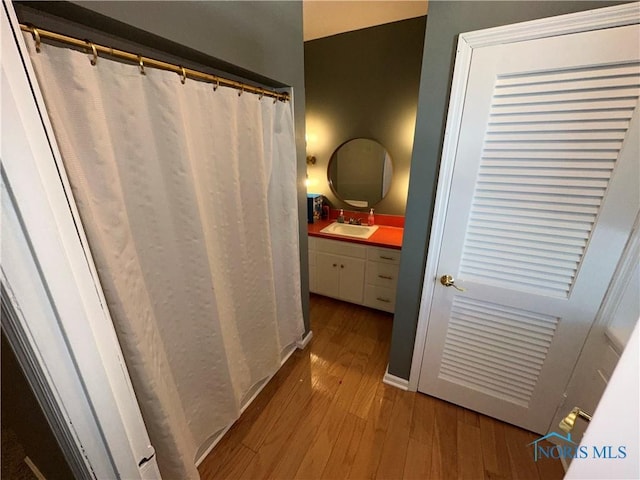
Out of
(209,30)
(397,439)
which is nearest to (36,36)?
(209,30)

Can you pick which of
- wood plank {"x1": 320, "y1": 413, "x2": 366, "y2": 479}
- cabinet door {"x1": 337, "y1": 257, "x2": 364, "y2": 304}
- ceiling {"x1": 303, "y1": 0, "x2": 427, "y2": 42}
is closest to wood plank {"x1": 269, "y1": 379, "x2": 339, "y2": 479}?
wood plank {"x1": 320, "y1": 413, "x2": 366, "y2": 479}

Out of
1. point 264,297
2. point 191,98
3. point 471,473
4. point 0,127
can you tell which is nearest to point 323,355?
point 264,297

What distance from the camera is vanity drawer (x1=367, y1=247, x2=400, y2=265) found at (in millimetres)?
2197

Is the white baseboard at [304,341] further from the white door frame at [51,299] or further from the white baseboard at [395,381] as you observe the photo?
the white door frame at [51,299]

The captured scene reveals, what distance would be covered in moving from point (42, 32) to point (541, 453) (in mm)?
2558

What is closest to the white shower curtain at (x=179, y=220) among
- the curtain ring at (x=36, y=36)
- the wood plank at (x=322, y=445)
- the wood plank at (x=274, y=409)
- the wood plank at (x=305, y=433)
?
the curtain ring at (x=36, y=36)

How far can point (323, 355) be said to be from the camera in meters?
2.04

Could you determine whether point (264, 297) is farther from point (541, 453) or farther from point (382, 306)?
point (541, 453)

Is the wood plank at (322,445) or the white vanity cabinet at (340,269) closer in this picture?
the wood plank at (322,445)

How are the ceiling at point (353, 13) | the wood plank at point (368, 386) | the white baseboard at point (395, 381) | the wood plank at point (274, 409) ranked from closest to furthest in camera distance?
the wood plank at point (274, 409)
the wood plank at point (368, 386)
the white baseboard at point (395, 381)
the ceiling at point (353, 13)

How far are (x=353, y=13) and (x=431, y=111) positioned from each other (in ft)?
4.63

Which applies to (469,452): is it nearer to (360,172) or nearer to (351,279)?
(351,279)

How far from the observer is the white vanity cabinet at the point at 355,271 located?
89.5 inches

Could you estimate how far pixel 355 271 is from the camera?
2418 mm
